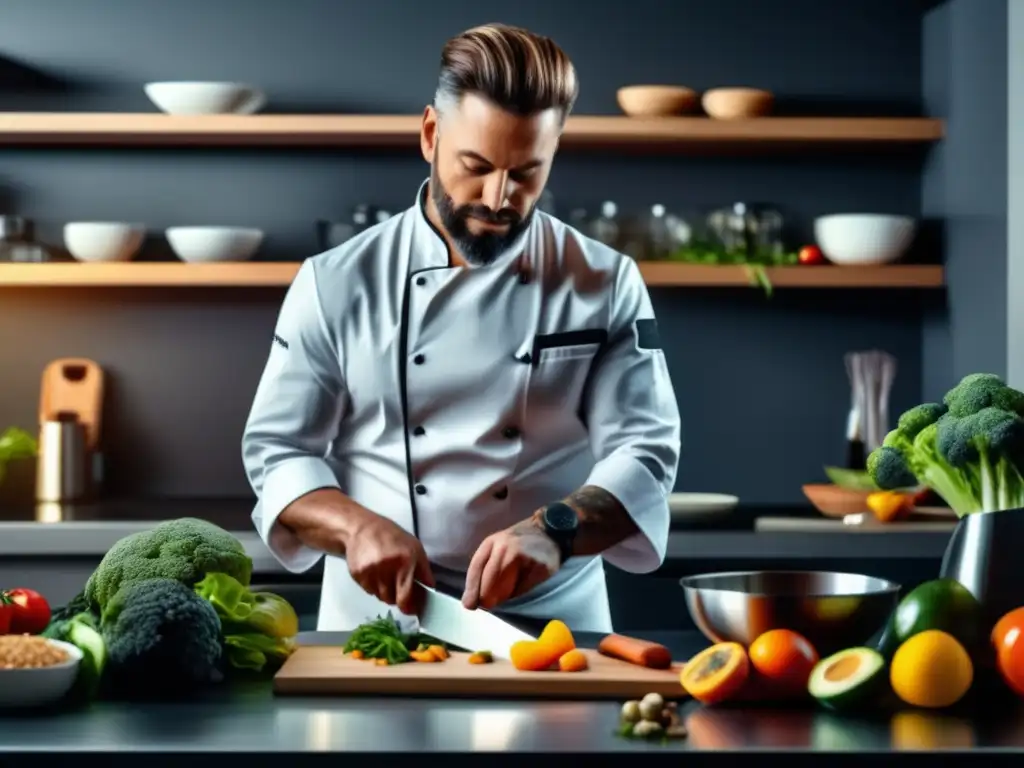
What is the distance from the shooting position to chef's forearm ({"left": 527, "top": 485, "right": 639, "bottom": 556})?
197 cm

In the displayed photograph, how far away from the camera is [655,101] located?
3.59 meters

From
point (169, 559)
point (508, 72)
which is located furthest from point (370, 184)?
point (169, 559)

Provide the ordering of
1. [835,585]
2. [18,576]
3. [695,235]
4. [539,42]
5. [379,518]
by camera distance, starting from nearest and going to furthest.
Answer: [835,585] → [379,518] → [539,42] → [18,576] → [695,235]

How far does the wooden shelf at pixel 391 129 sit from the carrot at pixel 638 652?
2.11 meters

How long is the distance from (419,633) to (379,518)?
235 mm

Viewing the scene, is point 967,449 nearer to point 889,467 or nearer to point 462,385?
point 889,467

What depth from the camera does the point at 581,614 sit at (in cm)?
225

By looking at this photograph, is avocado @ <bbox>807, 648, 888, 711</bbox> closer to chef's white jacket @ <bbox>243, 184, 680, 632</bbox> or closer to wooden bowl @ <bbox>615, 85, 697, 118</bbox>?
chef's white jacket @ <bbox>243, 184, 680, 632</bbox>

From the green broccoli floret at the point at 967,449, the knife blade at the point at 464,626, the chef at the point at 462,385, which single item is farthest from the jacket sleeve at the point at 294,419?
the green broccoli floret at the point at 967,449

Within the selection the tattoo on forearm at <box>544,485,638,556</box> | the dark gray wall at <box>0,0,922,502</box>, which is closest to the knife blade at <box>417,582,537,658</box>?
the tattoo on forearm at <box>544,485,638,556</box>

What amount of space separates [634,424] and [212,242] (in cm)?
172

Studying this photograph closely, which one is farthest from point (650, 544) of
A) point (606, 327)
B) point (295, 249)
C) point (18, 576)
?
point (295, 249)

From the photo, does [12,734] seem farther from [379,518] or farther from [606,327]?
[606,327]

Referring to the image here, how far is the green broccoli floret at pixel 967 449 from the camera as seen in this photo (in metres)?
1.56
